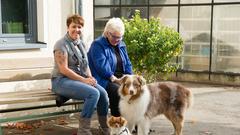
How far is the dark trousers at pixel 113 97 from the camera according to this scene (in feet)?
19.7

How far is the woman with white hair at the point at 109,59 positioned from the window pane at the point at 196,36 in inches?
265

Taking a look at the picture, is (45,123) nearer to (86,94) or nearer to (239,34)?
(86,94)

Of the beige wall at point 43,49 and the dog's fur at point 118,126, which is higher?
the beige wall at point 43,49

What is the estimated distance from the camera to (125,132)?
212 inches

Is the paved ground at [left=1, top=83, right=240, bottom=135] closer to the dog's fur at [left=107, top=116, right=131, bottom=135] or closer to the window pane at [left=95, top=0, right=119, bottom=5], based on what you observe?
the dog's fur at [left=107, top=116, right=131, bottom=135]

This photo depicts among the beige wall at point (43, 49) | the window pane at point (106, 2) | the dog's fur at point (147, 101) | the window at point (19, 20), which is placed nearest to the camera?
the dog's fur at point (147, 101)

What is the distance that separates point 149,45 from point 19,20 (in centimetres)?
249

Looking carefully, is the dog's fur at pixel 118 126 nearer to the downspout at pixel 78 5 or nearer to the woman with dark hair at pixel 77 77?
the woman with dark hair at pixel 77 77

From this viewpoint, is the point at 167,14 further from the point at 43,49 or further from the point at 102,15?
the point at 43,49

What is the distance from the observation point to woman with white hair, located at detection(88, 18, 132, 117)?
595cm

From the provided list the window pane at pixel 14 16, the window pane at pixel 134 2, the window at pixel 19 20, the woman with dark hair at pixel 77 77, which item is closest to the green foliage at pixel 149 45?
the window at pixel 19 20

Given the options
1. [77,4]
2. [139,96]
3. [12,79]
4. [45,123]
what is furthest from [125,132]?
[77,4]

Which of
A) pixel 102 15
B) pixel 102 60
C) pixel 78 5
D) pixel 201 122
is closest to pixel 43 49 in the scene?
pixel 78 5

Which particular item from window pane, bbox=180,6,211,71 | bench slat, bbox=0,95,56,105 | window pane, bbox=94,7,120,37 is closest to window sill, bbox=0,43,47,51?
bench slat, bbox=0,95,56,105
